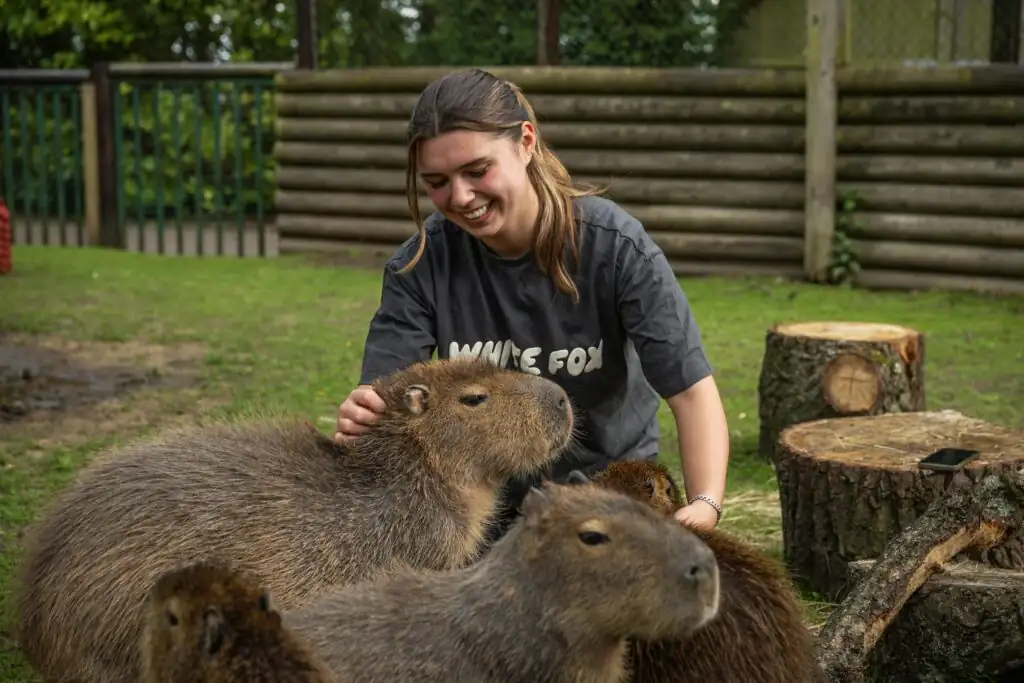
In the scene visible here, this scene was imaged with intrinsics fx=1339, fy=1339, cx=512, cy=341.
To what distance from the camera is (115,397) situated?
269 inches

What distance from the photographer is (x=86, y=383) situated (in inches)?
282

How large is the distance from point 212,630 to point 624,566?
→ 0.71 metres

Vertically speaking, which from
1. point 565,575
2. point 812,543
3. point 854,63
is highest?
point 854,63

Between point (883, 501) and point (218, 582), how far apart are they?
2365 millimetres

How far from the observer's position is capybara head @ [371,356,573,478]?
3.13m

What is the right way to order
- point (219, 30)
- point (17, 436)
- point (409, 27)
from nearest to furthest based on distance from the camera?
1. point (17, 436)
2. point (409, 27)
3. point (219, 30)

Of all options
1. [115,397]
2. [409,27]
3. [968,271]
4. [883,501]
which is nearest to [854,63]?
[968,271]

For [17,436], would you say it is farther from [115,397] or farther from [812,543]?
[812,543]

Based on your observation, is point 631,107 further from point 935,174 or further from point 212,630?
point 212,630

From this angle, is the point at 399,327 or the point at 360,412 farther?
the point at 399,327

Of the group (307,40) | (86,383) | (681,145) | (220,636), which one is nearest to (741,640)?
(220,636)

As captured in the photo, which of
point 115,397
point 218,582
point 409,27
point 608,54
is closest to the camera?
point 218,582

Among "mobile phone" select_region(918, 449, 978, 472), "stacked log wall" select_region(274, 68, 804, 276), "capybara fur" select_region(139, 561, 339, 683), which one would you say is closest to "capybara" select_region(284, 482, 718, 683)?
"capybara fur" select_region(139, 561, 339, 683)

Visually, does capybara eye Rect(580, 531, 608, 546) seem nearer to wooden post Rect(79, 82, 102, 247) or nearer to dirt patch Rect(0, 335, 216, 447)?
dirt patch Rect(0, 335, 216, 447)
